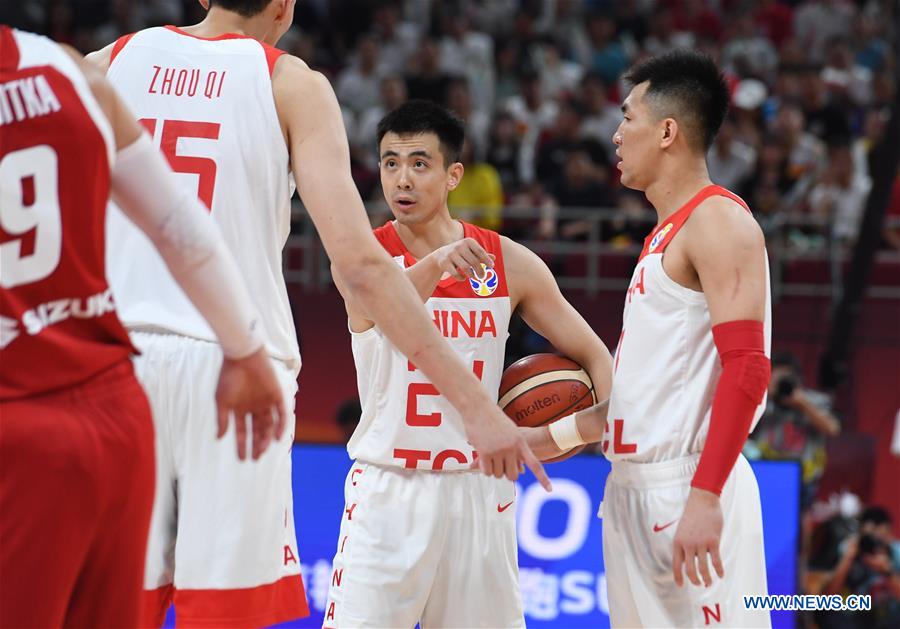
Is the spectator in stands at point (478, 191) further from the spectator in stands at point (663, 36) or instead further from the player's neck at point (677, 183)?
the player's neck at point (677, 183)

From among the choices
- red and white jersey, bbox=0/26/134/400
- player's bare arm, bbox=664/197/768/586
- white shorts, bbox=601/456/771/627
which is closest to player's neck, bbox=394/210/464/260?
player's bare arm, bbox=664/197/768/586

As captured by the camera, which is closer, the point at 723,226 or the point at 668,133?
the point at 723,226

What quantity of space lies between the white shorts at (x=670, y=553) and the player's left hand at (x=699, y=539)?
0.54 feet

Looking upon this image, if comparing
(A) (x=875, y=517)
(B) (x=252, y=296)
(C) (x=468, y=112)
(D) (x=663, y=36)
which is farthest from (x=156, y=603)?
(D) (x=663, y=36)

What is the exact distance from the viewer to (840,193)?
37.9ft

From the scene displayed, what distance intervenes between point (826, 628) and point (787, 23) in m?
10.4

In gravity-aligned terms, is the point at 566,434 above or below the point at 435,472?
above

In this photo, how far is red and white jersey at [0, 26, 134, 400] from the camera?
224 centimetres

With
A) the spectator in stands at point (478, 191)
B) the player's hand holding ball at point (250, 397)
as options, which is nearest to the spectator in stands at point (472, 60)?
the spectator in stands at point (478, 191)

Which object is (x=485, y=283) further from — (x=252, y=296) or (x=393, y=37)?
(x=393, y=37)

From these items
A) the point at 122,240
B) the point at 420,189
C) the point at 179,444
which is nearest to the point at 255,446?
the point at 179,444

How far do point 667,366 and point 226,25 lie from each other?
5.55 feet

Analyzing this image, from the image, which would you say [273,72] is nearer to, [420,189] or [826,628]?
[420,189]

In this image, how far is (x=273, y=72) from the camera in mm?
3305
